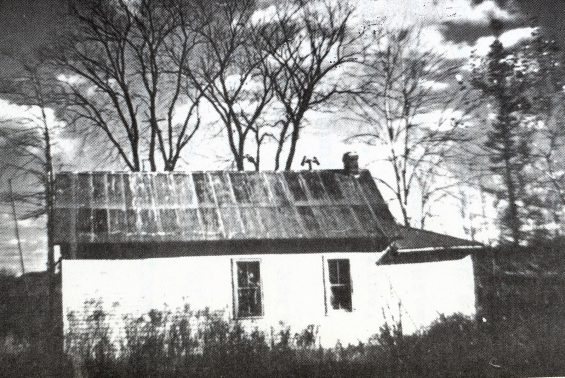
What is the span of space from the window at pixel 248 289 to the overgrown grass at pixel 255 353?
59 cm

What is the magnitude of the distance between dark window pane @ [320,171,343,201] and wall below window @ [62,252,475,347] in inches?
70.2

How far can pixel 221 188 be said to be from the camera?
1338cm

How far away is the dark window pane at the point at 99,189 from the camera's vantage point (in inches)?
477

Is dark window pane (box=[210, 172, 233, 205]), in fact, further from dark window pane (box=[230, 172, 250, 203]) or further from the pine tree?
the pine tree

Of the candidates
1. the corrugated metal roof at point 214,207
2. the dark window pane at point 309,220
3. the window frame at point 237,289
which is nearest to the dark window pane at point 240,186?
the corrugated metal roof at point 214,207

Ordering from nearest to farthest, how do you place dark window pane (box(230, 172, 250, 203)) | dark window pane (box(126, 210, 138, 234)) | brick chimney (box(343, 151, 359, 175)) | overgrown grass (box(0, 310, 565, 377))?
overgrown grass (box(0, 310, 565, 377)) → dark window pane (box(126, 210, 138, 234)) → dark window pane (box(230, 172, 250, 203)) → brick chimney (box(343, 151, 359, 175))

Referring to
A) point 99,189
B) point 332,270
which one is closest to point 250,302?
point 332,270

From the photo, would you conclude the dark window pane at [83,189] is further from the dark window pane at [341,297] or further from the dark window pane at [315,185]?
the dark window pane at [341,297]

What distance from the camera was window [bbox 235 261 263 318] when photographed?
40.3 ft

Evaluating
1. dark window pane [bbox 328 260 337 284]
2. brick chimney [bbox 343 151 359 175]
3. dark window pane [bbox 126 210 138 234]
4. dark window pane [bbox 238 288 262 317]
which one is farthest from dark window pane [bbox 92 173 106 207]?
brick chimney [bbox 343 151 359 175]

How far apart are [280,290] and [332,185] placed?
3.51 metres

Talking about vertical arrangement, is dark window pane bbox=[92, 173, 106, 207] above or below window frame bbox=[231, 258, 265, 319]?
above

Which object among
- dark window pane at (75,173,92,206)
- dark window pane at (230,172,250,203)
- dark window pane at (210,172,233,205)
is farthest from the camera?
dark window pane at (230,172,250,203)

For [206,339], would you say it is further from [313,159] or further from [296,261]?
[313,159]
